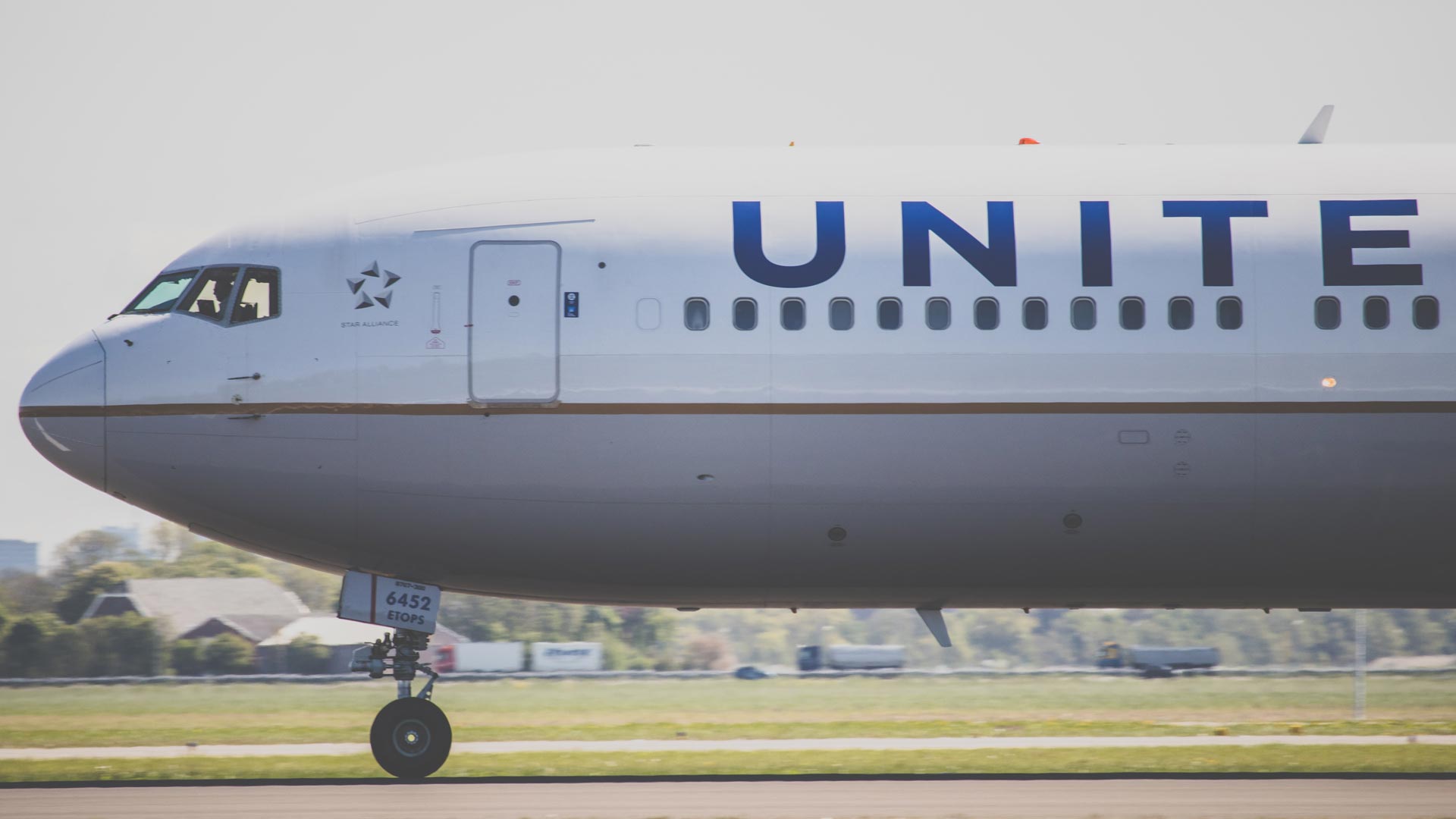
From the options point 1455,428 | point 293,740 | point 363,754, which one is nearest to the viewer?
point 1455,428

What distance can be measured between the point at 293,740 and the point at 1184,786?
43.1 ft

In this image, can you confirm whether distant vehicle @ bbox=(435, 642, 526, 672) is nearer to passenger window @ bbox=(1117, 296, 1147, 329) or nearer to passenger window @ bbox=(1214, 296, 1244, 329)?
passenger window @ bbox=(1117, 296, 1147, 329)

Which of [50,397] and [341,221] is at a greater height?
[341,221]

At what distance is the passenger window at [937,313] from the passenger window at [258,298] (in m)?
6.18

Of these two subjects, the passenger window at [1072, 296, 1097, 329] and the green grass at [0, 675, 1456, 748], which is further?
the green grass at [0, 675, 1456, 748]

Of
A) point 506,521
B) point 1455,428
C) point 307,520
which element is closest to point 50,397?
point 307,520

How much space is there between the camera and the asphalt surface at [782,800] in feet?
40.2

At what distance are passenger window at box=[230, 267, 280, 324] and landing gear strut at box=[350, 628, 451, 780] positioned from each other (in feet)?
11.1

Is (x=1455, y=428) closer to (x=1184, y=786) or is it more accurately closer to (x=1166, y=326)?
(x=1166, y=326)

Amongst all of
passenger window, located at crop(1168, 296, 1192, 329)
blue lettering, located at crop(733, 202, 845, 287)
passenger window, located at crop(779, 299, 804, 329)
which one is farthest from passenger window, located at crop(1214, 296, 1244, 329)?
passenger window, located at crop(779, 299, 804, 329)

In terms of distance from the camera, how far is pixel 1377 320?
12703 millimetres

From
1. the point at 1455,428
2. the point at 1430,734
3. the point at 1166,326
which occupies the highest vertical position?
the point at 1166,326

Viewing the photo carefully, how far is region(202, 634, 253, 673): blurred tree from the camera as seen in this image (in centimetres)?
3288

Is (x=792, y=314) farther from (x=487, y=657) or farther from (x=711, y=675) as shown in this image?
(x=487, y=657)
